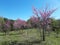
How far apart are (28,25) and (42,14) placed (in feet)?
96.8

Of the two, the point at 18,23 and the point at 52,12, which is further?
the point at 18,23

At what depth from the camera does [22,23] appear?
46031mm

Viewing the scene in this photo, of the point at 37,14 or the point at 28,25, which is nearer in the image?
the point at 37,14

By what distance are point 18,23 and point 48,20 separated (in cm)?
2843

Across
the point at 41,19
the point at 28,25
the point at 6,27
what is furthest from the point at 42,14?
the point at 28,25

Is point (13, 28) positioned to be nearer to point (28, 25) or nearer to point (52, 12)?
point (28, 25)

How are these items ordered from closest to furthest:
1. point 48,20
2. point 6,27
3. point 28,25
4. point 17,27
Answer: point 48,20 < point 6,27 < point 17,27 < point 28,25

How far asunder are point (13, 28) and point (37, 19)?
92.3ft

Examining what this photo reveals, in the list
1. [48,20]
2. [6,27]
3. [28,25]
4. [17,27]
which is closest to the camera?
[48,20]

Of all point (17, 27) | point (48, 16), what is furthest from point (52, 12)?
point (17, 27)

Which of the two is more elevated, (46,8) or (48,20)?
(46,8)

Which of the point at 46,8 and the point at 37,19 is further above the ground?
the point at 46,8

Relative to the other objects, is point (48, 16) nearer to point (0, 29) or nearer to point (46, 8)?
point (46, 8)

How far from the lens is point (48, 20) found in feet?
57.2
